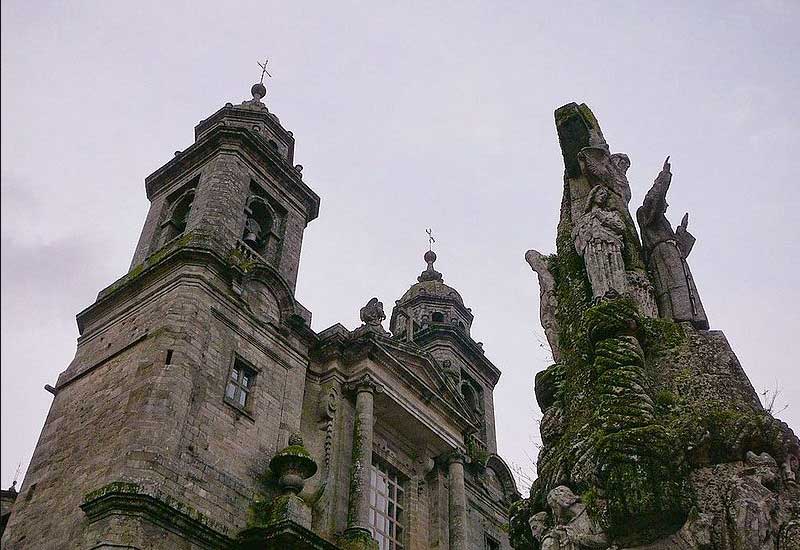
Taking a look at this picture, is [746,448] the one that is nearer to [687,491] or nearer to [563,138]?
[687,491]

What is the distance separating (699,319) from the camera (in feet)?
16.8

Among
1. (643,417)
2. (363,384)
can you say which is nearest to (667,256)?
(643,417)

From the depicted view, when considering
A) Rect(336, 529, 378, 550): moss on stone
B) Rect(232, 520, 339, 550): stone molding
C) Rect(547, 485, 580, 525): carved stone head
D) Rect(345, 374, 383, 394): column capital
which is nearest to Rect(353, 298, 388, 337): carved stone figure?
Rect(345, 374, 383, 394): column capital

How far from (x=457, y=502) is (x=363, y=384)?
3707 mm

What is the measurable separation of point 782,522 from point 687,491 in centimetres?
42

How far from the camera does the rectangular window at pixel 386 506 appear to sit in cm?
1557

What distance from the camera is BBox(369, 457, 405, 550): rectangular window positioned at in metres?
15.6

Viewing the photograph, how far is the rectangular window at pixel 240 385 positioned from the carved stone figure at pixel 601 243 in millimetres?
8875

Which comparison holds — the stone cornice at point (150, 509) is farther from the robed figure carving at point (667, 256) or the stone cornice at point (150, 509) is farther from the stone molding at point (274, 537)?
the robed figure carving at point (667, 256)

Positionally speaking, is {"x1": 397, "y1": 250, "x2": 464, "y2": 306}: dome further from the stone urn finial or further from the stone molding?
the stone molding

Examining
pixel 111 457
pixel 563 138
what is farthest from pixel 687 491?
pixel 111 457

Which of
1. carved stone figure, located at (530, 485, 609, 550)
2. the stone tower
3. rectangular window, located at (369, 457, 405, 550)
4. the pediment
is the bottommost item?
carved stone figure, located at (530, 485, 609, 550)

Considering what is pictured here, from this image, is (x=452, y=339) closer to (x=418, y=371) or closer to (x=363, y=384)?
(x=418, y=371)

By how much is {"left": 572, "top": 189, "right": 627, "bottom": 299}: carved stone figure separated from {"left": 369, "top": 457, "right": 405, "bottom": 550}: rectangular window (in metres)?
10.8
